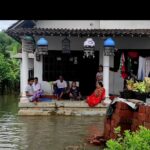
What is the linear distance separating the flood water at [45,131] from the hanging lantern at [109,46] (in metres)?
2.45

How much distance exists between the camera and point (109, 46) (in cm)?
1734

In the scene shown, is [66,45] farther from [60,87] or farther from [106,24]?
[106,24]

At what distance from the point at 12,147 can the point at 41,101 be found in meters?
6.56

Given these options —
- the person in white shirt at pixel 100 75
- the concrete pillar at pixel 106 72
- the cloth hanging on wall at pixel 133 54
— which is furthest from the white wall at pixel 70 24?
the concrete pillar at pixel 106 72

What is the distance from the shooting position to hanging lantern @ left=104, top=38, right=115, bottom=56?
1725 centimetres

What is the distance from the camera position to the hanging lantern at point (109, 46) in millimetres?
17250

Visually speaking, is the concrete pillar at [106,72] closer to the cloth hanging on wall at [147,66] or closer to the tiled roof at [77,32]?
the tiled roof at [77,32]

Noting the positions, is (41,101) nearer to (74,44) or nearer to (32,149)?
(74,44)

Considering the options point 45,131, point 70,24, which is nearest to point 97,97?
point 70,24

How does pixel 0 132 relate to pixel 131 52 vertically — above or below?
below

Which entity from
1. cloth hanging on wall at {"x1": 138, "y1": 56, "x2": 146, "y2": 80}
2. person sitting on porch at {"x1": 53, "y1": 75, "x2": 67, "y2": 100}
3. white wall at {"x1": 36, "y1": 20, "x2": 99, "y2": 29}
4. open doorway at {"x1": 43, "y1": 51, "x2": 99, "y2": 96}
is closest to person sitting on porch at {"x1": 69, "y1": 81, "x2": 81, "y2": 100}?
person sitting on porch at {"x1": 53, "y1": 75, "x2": 67, "y2": 100}

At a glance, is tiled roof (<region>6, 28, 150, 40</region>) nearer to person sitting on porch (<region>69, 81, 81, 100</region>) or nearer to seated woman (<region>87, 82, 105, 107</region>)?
seated woman (<region>87, 82, 105, 107</region>)
